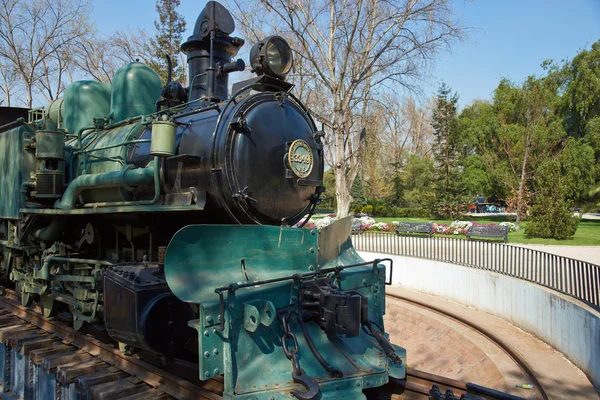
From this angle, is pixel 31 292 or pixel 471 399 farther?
pixel 31 292

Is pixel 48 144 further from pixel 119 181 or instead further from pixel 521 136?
pixel 521 136

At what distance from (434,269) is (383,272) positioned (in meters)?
7.33

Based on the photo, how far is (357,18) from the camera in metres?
19.7

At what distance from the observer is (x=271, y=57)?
195 inches

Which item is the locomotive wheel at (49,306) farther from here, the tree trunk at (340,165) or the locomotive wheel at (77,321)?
→ the tree trunk at (340,165)

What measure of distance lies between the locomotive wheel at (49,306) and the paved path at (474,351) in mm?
6380

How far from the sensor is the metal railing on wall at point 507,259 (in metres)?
7.54

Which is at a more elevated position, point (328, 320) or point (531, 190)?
point (531, 190)

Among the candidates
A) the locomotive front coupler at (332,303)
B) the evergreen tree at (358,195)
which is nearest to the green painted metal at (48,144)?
the locomotive front coupler at (332,303)

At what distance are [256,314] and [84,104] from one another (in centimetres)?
541

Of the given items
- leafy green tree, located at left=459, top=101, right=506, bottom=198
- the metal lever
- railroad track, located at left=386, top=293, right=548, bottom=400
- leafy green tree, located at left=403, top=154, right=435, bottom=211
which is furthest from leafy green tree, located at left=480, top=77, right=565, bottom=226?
the metal lever

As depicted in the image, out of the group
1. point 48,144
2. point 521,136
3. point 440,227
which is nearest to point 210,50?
point 48,144

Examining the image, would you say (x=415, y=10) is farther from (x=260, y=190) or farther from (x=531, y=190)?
(x=260, y=190)

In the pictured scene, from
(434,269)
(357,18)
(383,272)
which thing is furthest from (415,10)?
(383,272)
